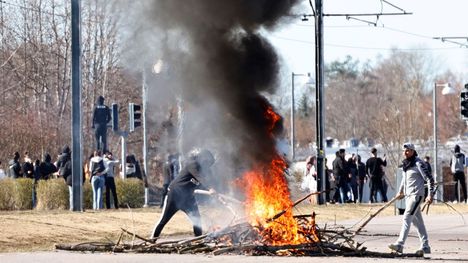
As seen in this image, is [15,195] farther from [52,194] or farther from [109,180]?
[109,180]

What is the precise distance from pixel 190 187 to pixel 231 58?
2321 mm

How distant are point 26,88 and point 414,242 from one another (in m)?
29.1

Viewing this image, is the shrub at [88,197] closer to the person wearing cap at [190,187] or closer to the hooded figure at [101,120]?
the hooded figure at [101,120]

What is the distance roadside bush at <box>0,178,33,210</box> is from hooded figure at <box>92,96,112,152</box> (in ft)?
10.2

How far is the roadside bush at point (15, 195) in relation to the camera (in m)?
31.7

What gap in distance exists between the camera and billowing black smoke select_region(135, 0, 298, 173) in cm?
2003

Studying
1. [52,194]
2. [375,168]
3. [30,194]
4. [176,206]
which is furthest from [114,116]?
[176,206]

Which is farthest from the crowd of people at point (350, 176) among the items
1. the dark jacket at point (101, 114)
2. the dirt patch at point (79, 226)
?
the dirt patch at point (79, 226)

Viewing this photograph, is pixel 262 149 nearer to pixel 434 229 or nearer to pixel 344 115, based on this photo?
pixel 434 229

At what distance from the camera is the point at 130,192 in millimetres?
35812

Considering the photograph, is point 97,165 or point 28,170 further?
point 28,170

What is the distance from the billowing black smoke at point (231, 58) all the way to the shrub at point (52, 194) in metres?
11.9

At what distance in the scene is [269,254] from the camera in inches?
727

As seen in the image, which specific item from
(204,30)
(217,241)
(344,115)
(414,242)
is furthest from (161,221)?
(344,115)
